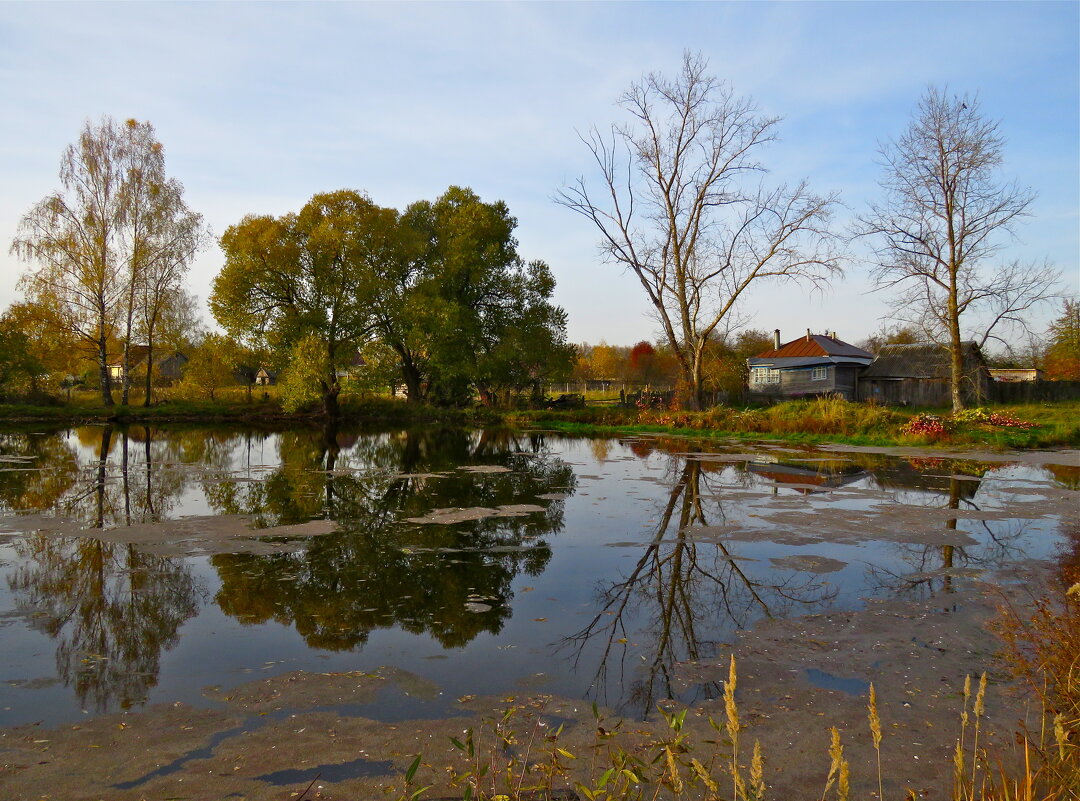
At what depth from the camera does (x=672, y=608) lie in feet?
22.6

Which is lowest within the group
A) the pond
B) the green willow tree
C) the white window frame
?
the pond

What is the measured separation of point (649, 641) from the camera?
19.7 ft

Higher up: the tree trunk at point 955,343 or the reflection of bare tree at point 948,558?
the tree trunk at point 955,343

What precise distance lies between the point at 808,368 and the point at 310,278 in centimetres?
3557

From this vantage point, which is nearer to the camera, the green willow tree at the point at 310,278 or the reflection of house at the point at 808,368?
the green willow tree at the point at 310,278

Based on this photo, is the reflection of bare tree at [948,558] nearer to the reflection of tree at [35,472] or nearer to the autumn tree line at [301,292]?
the reflection of tree at [35,472]

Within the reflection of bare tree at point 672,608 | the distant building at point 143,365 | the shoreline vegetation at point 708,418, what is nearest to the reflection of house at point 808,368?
the shoreline vegetation at point 708,418

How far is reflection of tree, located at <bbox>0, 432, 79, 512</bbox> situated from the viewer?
40.6ft

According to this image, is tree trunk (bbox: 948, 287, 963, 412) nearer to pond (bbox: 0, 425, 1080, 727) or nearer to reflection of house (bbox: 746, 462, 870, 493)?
pond (bbox: 0, 425, 1080, 727)

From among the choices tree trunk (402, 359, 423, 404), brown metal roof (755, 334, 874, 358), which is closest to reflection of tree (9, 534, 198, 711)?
tree trunk (402, 359, 423, 404)

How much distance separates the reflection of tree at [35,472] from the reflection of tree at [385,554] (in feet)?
9.86

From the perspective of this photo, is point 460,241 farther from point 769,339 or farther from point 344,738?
point 769,339

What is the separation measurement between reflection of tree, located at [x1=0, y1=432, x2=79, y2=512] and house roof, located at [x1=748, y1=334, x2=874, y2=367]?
46.3 metres

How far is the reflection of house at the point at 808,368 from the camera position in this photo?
50812 mm
